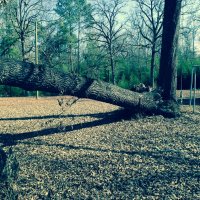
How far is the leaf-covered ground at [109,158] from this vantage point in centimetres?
423

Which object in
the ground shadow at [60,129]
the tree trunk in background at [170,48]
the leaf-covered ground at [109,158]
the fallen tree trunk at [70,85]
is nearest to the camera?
the leaf-covered ground at [109,158]

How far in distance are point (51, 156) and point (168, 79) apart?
17.7 ft

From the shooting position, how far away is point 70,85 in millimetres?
7672

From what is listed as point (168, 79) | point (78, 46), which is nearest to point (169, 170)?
point (168, 79)

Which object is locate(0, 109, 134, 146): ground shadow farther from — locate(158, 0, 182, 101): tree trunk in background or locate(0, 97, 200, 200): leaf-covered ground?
locate(158, 0, 182, 101): tree trunk in background

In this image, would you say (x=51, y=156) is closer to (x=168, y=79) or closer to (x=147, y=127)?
(x=147, y=127)

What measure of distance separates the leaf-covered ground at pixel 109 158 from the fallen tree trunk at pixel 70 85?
483 millimetres

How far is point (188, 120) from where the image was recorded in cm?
941

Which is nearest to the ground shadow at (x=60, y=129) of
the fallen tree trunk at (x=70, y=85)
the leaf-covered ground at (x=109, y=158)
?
the leaf-covered ground at (x=109, y=158)

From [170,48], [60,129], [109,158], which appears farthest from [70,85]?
[170,48]

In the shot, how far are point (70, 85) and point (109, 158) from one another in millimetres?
2516

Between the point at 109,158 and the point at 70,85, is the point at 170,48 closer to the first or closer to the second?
the point at 70,85

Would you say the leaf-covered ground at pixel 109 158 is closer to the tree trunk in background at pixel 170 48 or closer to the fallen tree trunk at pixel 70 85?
the fallen tree trunk at pixel 70 85

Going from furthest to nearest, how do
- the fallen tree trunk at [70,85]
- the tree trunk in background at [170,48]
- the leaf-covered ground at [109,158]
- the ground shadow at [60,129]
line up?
the tree trunk in background at [170,48], the ground shadow at [60,129], the fallen tree trunk at [70,85], the leaf-covered ground at [109,158]
